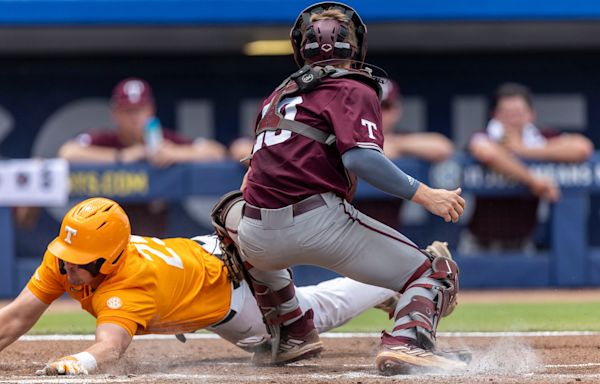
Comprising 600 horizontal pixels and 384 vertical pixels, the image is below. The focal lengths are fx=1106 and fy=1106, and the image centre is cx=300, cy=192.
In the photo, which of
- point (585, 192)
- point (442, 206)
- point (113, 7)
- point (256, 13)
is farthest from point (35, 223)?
point (442, 206)

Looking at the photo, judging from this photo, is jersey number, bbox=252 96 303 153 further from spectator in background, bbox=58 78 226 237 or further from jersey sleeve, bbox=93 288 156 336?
spectator in background, bbox=58 78 226 237

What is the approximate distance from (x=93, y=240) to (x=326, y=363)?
1202mm

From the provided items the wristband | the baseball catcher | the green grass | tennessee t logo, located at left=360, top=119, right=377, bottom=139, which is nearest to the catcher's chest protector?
the baseball catcher

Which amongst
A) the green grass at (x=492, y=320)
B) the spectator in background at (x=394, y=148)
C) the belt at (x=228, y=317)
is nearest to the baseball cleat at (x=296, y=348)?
the belt at (x=228, y=317)

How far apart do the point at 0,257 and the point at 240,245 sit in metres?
4.93

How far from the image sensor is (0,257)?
888 centimetres

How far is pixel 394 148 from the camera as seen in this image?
9.01 metres

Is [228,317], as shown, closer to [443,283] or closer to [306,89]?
[443,283]

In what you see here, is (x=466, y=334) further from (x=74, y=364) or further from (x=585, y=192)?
(x=585, y=192)

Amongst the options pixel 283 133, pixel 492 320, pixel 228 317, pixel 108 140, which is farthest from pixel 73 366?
pixel 108 140

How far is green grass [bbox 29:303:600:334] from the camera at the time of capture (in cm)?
623

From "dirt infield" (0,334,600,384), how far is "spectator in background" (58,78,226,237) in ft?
10.3

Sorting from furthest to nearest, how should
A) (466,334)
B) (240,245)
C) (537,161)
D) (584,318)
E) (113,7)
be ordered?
(113,7) < (537,161) < (584,318) < (466,334) < (240,245)

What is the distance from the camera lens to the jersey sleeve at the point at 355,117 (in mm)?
4090
